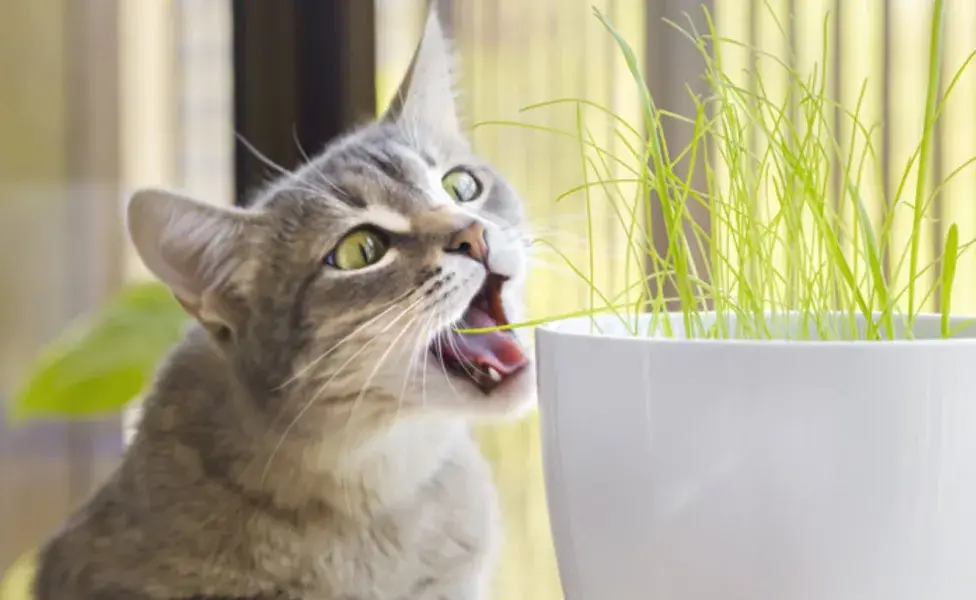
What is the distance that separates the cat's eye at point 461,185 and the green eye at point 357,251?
90mm

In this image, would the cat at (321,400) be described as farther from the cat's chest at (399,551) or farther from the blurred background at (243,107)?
the blurred background at (243,107)

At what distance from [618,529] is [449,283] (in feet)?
0.79

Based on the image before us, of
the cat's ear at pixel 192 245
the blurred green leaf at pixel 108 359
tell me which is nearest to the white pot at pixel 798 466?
the cat's ear at pixel 192 245

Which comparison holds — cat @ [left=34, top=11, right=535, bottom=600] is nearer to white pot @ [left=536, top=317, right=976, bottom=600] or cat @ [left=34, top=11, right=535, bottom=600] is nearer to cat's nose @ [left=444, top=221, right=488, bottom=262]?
cat's nose @ [left=444, top=221, right=488, bottom=262]

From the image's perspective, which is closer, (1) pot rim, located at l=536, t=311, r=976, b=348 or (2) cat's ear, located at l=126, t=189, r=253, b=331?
(1) pot rim, located at l=536, t=311, r=976, b=348

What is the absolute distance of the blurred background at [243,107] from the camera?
30.6 inches

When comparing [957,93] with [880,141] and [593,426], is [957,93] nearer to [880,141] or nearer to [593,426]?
[880,141]

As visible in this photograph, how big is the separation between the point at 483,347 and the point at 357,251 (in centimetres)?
11

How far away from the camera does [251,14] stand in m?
0.92

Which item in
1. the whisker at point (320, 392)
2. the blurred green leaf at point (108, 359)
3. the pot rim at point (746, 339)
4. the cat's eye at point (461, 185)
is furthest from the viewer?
the blurred green leaf at point (108, 359)

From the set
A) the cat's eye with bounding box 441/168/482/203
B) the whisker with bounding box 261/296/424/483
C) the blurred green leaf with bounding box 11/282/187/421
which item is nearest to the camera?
the whisker with bounding box 261/296/424/483

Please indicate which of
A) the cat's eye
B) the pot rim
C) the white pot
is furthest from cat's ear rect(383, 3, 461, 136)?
the white pot

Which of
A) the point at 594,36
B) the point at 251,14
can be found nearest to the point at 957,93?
the point at 594,36

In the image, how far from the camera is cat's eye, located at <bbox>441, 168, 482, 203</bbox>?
748 mm
